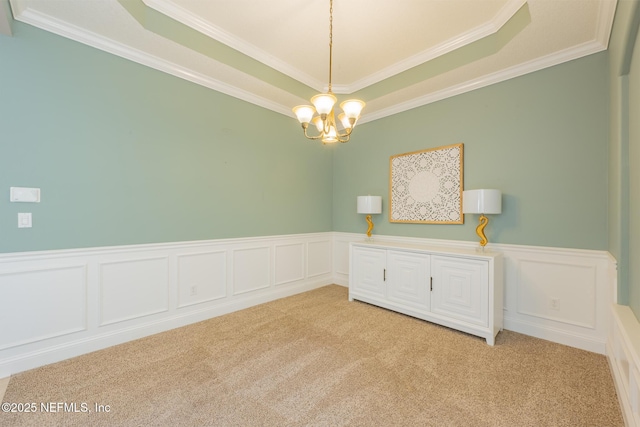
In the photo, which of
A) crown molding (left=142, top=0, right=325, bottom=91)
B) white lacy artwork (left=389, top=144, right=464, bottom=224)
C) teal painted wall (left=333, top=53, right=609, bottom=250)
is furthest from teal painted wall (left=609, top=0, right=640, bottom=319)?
crown molding (left=142, top=0, right=325, bottom=91)

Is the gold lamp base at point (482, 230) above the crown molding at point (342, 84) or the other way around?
the other way around

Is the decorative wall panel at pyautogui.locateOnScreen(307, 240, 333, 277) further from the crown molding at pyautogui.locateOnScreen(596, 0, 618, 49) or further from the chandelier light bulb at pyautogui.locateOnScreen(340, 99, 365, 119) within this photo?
the crown molding at pyautogui.locateOnScreen(596, 0, 618, 49)

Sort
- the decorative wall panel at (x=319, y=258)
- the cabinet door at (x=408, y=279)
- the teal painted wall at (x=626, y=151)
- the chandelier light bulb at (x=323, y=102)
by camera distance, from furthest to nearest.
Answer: the decorative wall panel at (x=319, y=258), the cabinet door at (x=408, y=279), the chandelier light bulb at (x=323, y=102), the teal painted wall at (x=626, y=151)

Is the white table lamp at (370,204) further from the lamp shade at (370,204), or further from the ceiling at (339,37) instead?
the ceiling at (339,37)

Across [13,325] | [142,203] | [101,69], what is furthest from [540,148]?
[13,325]

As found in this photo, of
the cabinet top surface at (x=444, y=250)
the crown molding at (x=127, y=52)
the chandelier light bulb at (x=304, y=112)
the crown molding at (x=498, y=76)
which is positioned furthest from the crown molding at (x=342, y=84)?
the cabinet top surface at (x=444, y=250)

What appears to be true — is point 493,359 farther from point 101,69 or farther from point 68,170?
point 101,69

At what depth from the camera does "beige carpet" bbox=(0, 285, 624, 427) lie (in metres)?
1.60

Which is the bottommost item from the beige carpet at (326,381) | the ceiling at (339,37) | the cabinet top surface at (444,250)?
the beige carpet at (326,381)

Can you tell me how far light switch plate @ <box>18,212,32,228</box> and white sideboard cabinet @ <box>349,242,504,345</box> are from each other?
10.6ft

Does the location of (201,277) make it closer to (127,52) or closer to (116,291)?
(116,291)

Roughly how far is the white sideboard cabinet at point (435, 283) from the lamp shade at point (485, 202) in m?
0.45

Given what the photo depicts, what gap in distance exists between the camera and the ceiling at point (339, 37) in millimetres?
2131

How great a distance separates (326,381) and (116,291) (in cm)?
210
